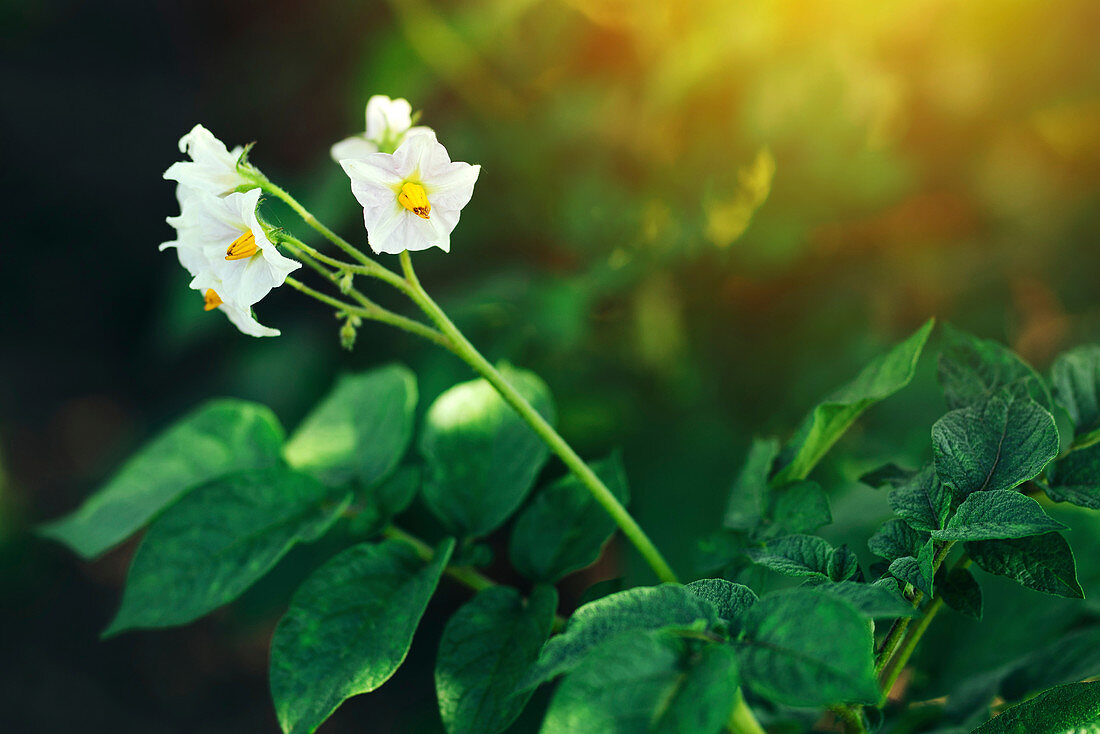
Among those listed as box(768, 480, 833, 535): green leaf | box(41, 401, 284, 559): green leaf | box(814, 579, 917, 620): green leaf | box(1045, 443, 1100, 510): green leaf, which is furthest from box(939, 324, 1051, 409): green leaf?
box(41, 401, 284, 559): green leaf

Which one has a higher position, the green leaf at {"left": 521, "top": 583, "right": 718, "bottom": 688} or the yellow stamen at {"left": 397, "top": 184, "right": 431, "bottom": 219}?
the yellow stamen at {"left": 397, "top": 184, "right": 431, "bottom": 219}

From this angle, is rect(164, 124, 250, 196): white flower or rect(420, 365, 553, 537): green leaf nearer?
rect(164, 124, 250, 196): white flower

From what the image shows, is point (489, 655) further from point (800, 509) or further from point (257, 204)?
point (257, 204)

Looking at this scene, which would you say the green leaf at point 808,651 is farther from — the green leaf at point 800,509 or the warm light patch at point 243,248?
the warm light patch at point 243,248

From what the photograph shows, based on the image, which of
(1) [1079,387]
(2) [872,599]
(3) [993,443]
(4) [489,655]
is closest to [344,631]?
(4) [489,655]

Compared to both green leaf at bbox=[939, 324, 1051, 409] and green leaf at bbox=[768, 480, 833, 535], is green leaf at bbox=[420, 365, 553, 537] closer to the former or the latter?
green leaf at bbox=[768, 480, 833, 535]

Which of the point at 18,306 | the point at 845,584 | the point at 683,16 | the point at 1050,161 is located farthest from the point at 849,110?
the point at 18,306
